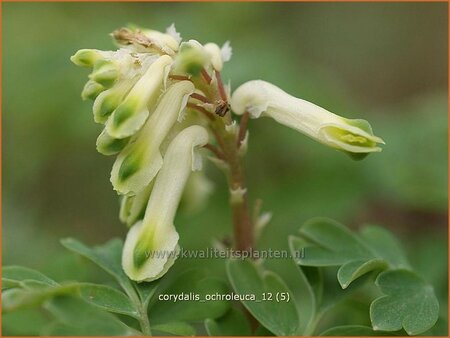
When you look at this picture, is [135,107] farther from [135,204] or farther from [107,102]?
[135,204]

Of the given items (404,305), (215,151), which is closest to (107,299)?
(215,151)

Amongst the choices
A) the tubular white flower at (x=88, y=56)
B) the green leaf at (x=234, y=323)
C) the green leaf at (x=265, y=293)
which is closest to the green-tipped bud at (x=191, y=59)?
the tubular white flower at (x=88, y=56)

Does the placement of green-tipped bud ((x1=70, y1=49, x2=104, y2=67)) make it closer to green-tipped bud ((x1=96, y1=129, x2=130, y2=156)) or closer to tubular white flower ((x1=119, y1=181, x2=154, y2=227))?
green-tipped bud ((x1=96, y1=129, x2=130, y2=156))

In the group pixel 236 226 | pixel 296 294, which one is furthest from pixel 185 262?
pixel 236 226

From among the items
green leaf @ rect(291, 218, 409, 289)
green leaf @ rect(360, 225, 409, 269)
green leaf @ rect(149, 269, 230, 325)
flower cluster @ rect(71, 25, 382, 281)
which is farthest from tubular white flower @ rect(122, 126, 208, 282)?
green leaf @ rect(360, 225, 409, 269)

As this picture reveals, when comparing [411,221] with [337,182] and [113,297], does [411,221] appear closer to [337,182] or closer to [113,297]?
[337,182]

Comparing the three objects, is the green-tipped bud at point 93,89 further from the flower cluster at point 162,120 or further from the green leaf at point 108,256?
the green leaf at point 108,256
